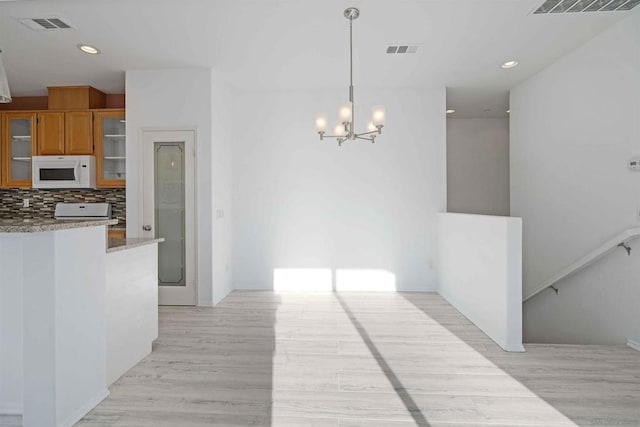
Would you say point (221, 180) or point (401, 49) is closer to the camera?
point (401, 49)

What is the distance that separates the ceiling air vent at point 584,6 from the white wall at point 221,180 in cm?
368

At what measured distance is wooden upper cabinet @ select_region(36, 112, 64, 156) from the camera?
4812mm

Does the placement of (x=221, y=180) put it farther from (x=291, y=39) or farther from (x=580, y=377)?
(x=580, y=377)

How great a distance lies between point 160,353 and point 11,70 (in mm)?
4252

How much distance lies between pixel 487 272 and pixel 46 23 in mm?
4964

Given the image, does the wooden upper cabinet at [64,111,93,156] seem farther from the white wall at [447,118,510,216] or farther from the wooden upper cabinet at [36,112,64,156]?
the white wall at [447,118,510,216]

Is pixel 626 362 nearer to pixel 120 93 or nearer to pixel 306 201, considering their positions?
pixel 306 201

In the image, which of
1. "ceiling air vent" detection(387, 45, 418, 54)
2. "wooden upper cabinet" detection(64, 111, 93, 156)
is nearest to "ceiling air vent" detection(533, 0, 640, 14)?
"ceiling air vent" detection(387, 45, 418, 54)

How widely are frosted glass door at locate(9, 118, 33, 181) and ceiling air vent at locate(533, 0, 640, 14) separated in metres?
6.60

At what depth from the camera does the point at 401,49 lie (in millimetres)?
3781

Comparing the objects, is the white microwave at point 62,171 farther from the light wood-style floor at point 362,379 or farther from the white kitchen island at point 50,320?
the white kitchen island at point 50,320

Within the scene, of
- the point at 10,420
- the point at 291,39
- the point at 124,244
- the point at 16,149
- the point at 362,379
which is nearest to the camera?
the point at 10,420

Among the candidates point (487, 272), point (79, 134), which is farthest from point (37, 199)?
point (487, 272)

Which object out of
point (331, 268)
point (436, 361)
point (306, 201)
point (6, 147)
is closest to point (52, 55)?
point (6, 147)
